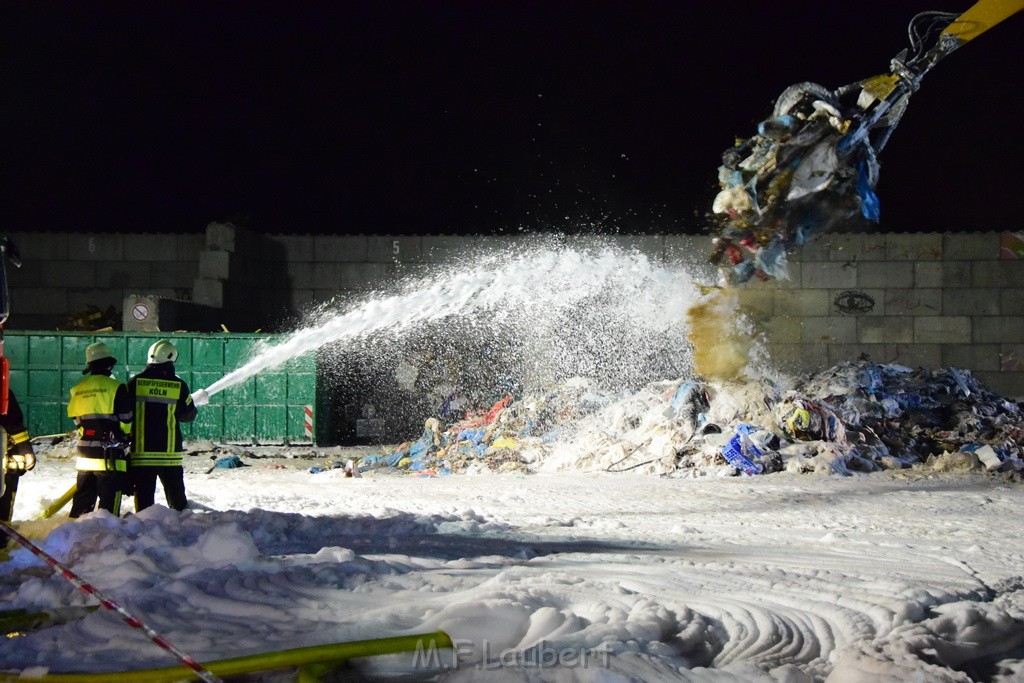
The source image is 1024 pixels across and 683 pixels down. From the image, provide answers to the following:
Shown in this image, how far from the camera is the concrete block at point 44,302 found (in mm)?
18234

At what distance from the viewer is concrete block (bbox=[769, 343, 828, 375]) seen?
58.7ft

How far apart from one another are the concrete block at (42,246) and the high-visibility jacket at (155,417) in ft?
44.3

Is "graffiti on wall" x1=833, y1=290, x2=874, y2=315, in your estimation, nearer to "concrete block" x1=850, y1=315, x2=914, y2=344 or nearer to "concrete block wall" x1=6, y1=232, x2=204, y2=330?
"concrete block" x1=850, y1=315, x2=914, y2=344

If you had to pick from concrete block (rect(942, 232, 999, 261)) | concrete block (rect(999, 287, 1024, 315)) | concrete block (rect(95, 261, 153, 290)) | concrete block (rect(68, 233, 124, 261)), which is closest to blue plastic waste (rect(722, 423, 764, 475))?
concrete block (rect(942, 232, 999, 261))

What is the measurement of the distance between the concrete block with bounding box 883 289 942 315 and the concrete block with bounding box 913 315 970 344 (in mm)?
211

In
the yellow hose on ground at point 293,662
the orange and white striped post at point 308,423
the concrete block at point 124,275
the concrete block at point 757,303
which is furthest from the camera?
the concrete block at point 124,275

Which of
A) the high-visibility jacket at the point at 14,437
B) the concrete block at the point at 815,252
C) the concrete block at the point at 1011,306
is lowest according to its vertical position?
the high-visibility jacket at the point at 14,437

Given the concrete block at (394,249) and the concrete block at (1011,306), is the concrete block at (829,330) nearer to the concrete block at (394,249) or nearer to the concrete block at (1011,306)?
the concrete block at (1011,306)

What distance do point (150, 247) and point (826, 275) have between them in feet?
46.9

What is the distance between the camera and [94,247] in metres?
18.3

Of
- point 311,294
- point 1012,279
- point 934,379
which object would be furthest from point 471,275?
point 1012,279

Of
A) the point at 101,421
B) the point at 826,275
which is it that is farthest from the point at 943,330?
the point at 101,421

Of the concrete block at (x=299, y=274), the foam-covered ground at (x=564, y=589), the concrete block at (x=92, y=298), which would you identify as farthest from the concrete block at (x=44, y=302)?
the foam-covered ground at (x=564, y=589)

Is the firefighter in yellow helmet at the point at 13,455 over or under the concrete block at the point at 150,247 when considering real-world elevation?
under
